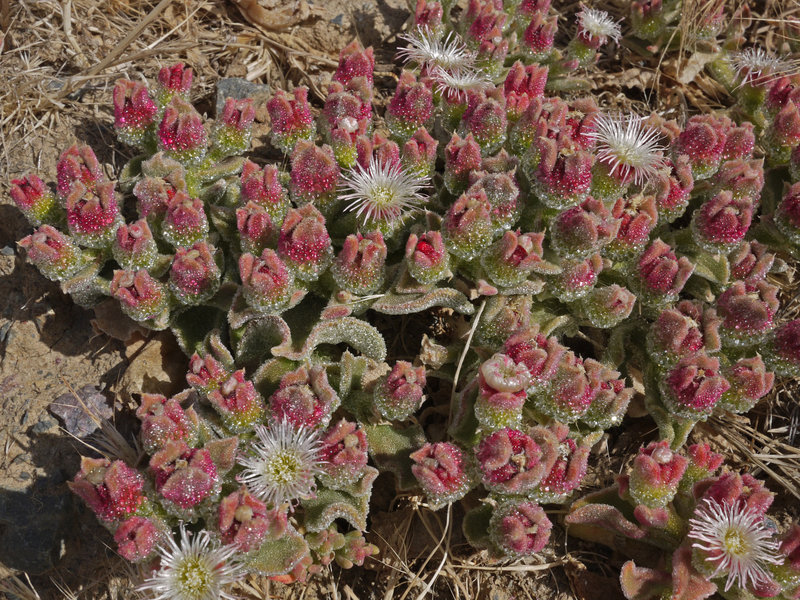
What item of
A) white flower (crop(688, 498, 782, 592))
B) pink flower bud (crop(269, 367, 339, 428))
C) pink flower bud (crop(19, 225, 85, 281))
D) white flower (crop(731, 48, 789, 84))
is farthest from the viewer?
white flower (crop(731, 48, 789, 84))

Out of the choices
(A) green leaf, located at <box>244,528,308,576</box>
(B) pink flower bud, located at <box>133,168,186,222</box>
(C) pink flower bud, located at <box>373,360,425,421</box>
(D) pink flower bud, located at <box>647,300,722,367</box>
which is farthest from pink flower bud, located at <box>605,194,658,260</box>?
(B) pink flower bud, located at <box>133,168,186,222</box>

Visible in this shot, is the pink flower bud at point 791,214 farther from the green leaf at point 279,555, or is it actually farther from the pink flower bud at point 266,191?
the green leaf at point 279,555

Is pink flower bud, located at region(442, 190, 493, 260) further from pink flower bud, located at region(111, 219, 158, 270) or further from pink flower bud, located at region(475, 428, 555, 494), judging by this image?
pink flower bud, located at region(111, 219, 158, 270)

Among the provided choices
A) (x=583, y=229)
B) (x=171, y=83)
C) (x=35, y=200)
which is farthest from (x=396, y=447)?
(x=171, y=83)

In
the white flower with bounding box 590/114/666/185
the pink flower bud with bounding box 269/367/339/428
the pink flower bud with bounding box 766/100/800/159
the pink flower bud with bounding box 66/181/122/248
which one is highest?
the pink flower bud with bounding box 766/100/800/159

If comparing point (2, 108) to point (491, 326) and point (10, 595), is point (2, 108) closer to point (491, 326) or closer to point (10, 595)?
point (10, 595)

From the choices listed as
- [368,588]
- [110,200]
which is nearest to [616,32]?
[110,200]
